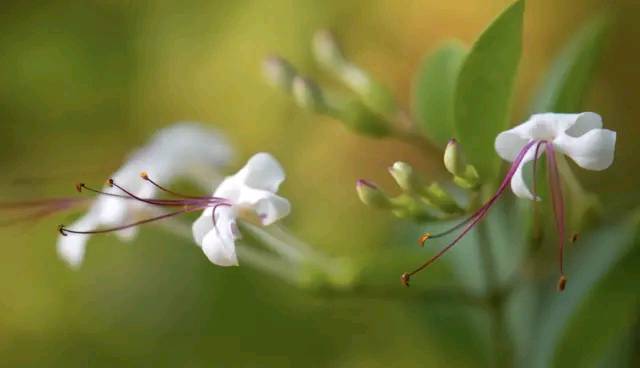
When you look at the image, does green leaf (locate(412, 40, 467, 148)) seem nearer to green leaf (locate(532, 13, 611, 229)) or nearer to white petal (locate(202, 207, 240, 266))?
green leaf (locate(532, 13, 611, 229))

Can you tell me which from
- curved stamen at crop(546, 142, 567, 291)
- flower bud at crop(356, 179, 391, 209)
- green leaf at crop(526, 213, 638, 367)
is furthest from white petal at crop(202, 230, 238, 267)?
green leaf at crop(526, 213, 638, 367)

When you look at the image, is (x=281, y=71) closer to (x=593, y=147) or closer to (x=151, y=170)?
(x=151, y=170)

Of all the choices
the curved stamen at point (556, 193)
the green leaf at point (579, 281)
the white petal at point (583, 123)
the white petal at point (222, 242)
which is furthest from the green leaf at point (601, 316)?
the white petal at point (222, 242)

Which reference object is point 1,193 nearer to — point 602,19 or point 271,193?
point 271,193

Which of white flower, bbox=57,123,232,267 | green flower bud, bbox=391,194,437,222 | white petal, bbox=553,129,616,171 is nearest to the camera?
white petal, bbox=553,129,616,171

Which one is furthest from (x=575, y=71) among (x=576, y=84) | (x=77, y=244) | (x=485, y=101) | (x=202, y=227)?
(x=77, y=244)

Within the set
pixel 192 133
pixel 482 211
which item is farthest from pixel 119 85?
pixel 482 211
